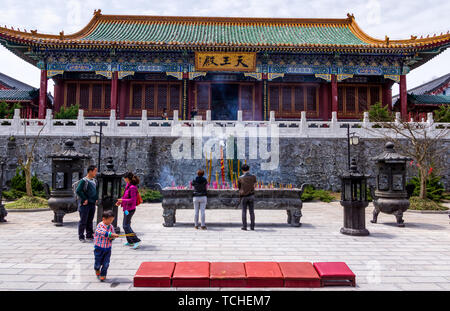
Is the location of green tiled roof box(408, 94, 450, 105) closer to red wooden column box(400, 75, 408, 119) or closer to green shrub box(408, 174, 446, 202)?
red wooden column box(400, 75, 408, 119)

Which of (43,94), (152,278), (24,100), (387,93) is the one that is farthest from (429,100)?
(24,100)

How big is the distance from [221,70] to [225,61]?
60cm

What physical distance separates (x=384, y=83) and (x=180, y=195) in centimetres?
1683

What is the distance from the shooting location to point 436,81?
91.0 ft

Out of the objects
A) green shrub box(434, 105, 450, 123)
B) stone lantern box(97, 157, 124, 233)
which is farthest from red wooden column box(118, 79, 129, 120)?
green shrub box(434, 105, 450, 123)

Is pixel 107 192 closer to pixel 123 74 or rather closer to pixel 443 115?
pixel 123 74

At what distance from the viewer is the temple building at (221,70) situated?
16047 mm

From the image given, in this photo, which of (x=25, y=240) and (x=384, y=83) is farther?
(x=384, y=83)

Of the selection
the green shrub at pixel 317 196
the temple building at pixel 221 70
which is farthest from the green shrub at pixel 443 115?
the green shrub at pixel 317 196

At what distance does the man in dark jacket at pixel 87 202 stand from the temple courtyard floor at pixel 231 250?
255 millimetres

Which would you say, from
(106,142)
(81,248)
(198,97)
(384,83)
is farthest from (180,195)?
(384,83)

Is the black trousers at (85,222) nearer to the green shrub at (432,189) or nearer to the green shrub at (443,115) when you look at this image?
the green shrub at (432,189)

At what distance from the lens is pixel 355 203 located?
20.2ft
